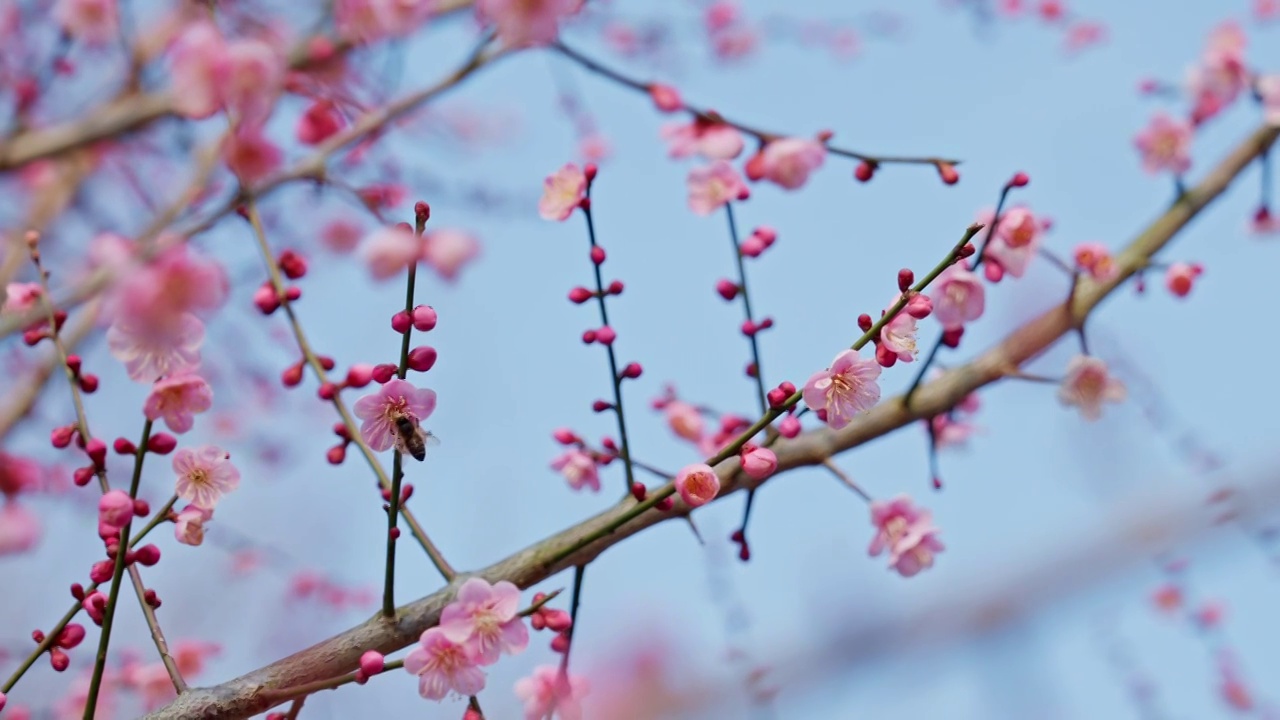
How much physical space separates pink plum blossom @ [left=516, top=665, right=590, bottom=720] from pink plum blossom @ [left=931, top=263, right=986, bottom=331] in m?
1.06

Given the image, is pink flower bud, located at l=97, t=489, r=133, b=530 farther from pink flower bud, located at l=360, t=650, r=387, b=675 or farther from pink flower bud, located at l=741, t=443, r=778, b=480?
pink flower bud, located at l=741, t=443, r=778, b=480

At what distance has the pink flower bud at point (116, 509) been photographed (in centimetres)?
153

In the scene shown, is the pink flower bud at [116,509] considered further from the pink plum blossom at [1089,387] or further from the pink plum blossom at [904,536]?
the pink plum blossom at [1089,387]

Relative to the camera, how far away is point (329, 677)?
1.51 m

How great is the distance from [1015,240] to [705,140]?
2.66 feet

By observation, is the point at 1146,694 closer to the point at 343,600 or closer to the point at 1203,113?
the point at 1203,113

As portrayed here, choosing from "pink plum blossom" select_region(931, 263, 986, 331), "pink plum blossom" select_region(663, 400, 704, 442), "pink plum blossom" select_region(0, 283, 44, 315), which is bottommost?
"pink plum blossom" select_region(931, 263, 986, 331)

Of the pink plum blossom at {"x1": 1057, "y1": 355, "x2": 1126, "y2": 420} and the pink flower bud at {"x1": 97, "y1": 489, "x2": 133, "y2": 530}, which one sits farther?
the pink plum blossom at {"x1": 1057, "y1": 355, "x2": 1126, "y2": 420}

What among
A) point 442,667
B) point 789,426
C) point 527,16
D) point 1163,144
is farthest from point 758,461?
point 1163,144

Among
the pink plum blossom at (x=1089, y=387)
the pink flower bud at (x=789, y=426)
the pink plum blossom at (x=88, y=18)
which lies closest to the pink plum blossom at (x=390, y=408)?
the pink flower bud at (x=789, y=426)

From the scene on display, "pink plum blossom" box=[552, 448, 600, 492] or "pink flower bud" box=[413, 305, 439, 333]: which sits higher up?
"pink plum blossom" box=[552, 448, 600, 492]

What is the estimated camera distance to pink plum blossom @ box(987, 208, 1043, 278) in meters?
2.09

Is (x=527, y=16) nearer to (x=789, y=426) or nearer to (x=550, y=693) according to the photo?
(x=789, y=426)

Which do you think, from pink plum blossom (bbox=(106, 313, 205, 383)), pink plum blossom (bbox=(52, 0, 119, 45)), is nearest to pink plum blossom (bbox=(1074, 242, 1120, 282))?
pink plum blossom (bbox=(106, 313, 205, 383))
